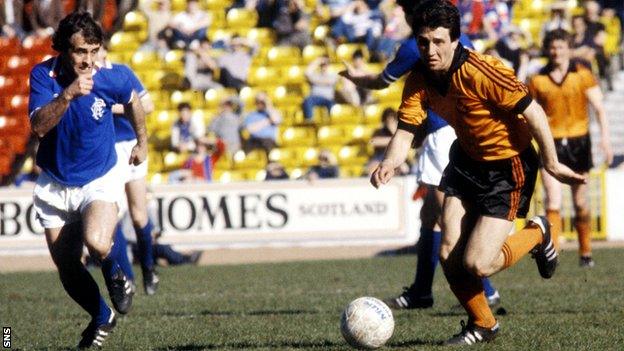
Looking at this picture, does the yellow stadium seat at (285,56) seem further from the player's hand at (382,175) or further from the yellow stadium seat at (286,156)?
the player's hand at (382,175)

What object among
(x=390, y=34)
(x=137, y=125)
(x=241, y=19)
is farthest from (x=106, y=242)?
(x=241, y=19)

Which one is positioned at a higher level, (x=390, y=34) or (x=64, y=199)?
(x=64, y=199)

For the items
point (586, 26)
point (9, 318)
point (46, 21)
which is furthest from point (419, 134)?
point (46, 21)

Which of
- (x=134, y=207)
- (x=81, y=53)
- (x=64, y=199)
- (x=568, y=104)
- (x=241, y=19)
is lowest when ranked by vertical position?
(x=241, y=19)

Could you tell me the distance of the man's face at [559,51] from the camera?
13742 mm

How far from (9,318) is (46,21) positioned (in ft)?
49.9

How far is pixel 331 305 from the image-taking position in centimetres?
1145

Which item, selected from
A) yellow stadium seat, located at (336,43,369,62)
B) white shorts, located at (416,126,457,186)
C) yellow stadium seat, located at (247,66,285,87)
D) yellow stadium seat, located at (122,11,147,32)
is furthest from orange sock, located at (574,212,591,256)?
yellow stadium seat, located at (122,11,147,32)

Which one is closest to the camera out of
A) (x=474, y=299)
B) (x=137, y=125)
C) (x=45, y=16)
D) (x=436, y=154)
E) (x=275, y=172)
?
(x=474, y=299)

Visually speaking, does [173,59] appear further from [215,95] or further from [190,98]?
[215,95]

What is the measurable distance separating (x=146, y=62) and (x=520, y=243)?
55.9 ft

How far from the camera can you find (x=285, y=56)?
77.5ft

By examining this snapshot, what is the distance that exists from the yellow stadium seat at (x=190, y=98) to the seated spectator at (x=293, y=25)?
1681 millimetres

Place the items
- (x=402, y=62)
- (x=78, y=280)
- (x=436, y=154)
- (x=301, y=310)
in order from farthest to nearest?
(x=301, y=310), (x=436, y=154), (x=402, y=62), (x=78, y=280)
